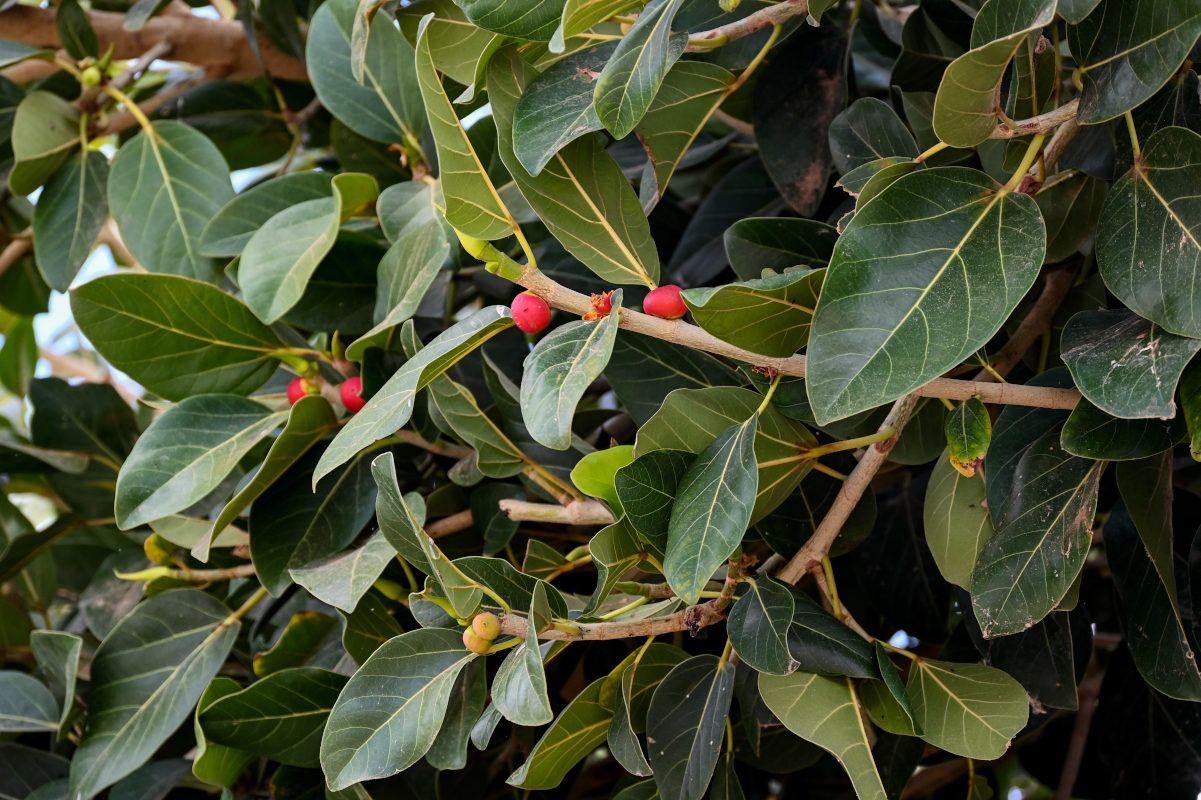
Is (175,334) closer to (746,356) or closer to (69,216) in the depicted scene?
(69,216)

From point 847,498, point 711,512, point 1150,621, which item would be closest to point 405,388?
point 711,512

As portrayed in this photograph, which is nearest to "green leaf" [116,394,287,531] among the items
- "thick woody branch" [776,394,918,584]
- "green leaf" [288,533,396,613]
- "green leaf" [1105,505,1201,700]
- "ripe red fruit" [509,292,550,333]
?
"green leaf" [288,533,396,613]

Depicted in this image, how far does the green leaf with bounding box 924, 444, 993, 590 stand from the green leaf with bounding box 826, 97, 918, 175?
224 millimetres

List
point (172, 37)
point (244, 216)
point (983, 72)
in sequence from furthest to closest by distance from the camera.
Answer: point (172, 37), point (244, 216), point (983, 72)

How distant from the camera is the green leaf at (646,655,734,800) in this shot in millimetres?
621

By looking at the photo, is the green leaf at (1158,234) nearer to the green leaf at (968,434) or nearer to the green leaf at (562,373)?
the green leaf at (968,434)

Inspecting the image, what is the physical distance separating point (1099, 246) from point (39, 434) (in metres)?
1.07

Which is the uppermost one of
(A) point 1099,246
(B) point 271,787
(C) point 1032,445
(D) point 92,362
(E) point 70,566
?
(A) point 1099,246

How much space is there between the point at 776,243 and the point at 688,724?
34cm

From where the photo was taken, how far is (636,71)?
1.75 feet

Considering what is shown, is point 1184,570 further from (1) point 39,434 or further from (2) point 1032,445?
(1) point 39,434

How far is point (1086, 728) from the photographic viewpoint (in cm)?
100

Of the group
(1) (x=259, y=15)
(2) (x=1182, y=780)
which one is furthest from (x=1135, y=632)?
(1) (x=259, y=15)

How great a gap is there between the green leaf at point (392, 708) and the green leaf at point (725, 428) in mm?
184
